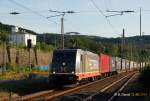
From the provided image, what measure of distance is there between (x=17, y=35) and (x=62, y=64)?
4411 inches

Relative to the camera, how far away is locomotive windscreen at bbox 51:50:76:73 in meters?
34.8

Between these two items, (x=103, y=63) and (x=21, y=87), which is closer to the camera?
(x=21, y=87)

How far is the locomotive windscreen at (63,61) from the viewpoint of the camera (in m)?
34.8

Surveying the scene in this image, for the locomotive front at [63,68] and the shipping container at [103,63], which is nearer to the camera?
the locomotive front at [63,68]

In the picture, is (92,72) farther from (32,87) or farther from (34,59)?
(34,59)

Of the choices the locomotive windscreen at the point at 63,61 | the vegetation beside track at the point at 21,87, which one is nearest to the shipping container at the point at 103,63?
the vegetation beside track at the point at 21,87

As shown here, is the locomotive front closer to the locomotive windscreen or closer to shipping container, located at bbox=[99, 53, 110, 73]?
the locomotive windscreen

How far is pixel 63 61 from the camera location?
3503cm

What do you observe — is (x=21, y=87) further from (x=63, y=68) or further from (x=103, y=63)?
(x=103, y=63)

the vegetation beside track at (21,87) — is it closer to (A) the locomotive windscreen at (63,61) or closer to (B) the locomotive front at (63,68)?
(B) the locomotive front at (63,68)

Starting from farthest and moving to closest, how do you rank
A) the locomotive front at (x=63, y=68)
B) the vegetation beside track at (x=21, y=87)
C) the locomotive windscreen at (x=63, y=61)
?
the locomotive windscreen at (x=63, y=61) → the locomotive front at (x=63, y=68) → the vegetation beside track at (x=21, y=87)

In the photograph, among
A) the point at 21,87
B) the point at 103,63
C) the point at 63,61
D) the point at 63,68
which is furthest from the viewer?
the point at 103,63

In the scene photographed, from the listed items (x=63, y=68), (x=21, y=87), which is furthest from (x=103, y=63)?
(x=21, y=87)

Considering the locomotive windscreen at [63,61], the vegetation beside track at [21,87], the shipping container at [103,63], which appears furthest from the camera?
the shipping container at [103,63]
